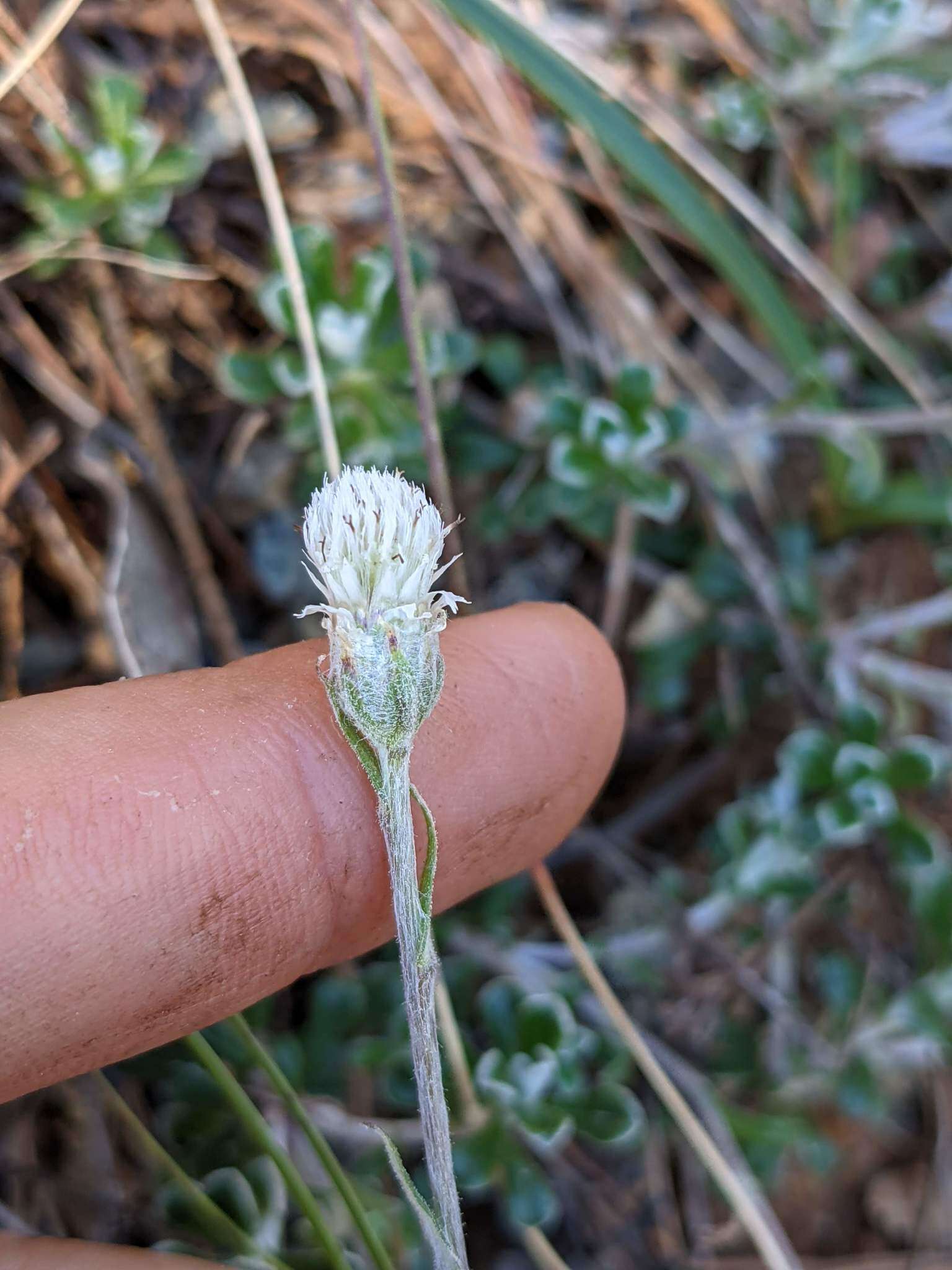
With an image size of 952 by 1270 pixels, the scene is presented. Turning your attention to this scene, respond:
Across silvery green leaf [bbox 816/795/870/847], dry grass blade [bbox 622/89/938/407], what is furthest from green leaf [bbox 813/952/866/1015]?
dry grass blade [bbox 622/89/938/407]

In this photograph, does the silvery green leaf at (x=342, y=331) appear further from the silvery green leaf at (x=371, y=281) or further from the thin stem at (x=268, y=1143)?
the thin stem at (x=268, y=1143)

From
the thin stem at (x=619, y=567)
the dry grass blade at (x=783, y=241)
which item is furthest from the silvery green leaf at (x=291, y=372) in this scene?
the dry grass blade at (x=783, y=241)

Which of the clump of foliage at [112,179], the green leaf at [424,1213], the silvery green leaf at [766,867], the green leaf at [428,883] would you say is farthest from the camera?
the silvery green leaf at [766,867]

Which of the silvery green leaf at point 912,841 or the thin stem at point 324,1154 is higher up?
the thin stem at point 324,1154

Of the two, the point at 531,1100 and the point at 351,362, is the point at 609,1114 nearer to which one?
the point at 531,1100

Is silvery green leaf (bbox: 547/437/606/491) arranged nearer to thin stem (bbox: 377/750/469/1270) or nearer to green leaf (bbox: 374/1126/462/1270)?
thin stem (bbox: 377/750/469/1270)

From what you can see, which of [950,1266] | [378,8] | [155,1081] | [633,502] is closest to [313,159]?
[378,8]

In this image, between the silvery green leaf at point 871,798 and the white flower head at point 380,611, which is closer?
the white flower head at point 380,611
